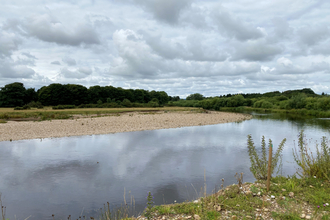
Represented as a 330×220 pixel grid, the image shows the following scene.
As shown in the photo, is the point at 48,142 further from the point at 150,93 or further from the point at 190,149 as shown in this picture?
the point at 150,93

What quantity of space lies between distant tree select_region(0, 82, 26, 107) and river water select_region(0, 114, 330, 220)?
58.5 m

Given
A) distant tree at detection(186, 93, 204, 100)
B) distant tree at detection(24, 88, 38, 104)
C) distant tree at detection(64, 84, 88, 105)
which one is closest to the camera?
distant tree at detection(24, 88, 38, 104)

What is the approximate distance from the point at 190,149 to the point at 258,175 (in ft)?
21.6

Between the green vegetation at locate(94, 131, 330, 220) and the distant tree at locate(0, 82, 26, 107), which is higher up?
the distant tree at locate(0, 82, 26, 107)

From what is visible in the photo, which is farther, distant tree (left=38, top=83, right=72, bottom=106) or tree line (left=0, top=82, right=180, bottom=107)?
distant tree (left=38, top=83, right=72, bottom=106)

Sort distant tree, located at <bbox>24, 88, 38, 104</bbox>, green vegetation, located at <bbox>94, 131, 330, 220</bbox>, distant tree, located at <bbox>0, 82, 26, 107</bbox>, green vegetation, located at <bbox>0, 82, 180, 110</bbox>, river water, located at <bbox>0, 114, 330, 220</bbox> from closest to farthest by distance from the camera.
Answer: green vegetation, located at <bbox>94, 131, 330, 220</bbox>, river water, located at <bbox>0, 114, 330, 220</bbox>, distant tree, located at <bbox>0, 82, 26, 107</bbox>, green vegetation, located at <bbox>0, 82, 180, 110</bbox>, distant tree, located at <bbox>24, 88, 38, 104</bbox>

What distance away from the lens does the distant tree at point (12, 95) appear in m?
62.1

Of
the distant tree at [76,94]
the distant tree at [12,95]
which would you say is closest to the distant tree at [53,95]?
the distant tree at [76,94]

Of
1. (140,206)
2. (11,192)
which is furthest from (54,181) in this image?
(140,206)

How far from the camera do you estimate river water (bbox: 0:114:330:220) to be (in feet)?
22.1

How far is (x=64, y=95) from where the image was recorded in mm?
73312

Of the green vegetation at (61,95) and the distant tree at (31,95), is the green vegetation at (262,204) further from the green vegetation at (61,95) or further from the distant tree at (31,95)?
the distant tree at (31,95)

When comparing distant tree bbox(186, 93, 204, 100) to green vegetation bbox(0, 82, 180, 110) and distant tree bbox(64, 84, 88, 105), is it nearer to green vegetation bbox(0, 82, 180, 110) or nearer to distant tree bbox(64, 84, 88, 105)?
green vegetation bbox(0, 82, 180, 110)

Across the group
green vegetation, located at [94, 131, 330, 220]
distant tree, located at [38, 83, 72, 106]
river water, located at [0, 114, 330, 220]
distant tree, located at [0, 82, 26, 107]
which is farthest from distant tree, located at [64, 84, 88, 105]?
green vegetation, located at [94, 131, 330, 220]
